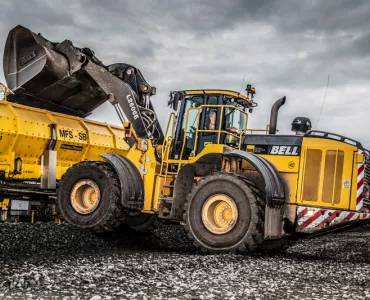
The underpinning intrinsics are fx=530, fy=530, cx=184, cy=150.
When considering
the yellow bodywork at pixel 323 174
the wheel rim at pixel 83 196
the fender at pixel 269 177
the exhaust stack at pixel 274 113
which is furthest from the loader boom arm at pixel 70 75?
the yellow bodywork at pixel 323 174

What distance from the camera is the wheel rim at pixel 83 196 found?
10203 mm

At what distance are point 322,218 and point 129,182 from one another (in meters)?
3.52

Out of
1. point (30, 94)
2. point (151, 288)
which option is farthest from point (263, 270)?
point (30, 94)

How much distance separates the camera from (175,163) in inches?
399

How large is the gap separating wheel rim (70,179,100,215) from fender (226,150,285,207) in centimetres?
295

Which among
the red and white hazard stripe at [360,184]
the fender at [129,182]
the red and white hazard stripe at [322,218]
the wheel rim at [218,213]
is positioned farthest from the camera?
the fender at [129,182]

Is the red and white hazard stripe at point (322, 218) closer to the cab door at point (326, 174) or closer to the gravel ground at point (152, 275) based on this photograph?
the cab door at point (326, 174)

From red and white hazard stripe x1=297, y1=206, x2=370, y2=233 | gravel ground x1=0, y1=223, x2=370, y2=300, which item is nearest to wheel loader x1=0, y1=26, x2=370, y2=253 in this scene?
red and white hazard stripe x1=297, y1=206, x2=370, y2=233

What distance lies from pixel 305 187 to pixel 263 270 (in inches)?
96.2

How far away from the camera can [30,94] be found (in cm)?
1197

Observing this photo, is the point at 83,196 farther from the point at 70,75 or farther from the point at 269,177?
the point at 269,177

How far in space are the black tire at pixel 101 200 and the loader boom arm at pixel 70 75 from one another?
53.9 inches

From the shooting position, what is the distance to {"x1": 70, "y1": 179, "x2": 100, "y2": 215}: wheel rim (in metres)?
10.2

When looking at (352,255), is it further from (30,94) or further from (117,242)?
(30,94)
